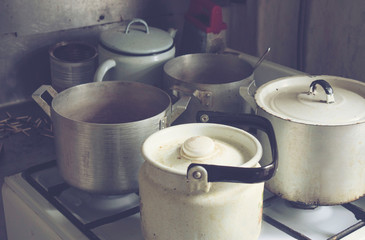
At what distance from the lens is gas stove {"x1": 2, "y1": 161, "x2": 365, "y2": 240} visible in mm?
905

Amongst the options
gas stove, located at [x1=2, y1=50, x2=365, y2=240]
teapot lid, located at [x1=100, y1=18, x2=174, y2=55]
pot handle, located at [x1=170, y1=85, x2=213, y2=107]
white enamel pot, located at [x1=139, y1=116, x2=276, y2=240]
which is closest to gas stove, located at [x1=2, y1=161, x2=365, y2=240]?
gas stove, located at [x1=2, y1=50, x2=365, y2=240]

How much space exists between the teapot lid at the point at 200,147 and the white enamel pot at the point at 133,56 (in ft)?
1.21

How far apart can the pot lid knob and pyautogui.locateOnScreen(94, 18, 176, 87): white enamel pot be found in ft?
1.41

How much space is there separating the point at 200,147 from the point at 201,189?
0.25 ft

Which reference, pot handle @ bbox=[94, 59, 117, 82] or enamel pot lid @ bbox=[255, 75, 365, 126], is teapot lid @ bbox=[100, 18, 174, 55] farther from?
enamel pot lid @ bbox=[255, 75, 365, 126]

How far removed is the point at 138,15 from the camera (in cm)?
158

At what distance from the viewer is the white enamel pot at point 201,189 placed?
0.70 meters

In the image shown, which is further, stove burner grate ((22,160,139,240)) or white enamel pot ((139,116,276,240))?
stove burner grate ((22,160,139,240))

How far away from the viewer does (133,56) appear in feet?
3.89

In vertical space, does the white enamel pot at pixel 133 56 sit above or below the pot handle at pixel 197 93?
above

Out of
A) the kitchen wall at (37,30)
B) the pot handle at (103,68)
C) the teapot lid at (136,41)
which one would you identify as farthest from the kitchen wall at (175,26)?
the pot handle at (103,68)

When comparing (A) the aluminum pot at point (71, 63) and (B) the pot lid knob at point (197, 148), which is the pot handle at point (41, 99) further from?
(B) the pot lid knob at point (197, 148)

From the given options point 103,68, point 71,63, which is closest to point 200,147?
point 103,68

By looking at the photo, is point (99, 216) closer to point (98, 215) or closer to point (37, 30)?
point (98, 215)
